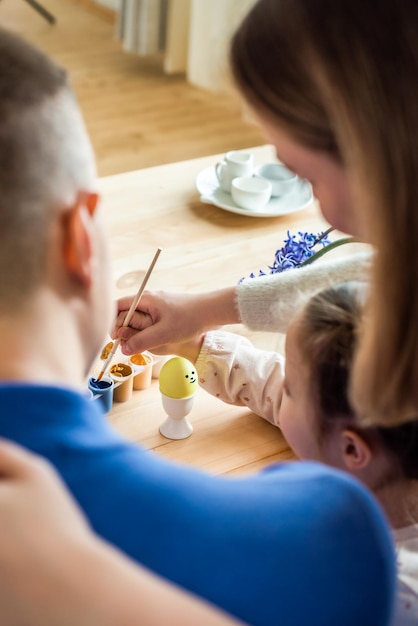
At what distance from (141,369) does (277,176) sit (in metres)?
0.71

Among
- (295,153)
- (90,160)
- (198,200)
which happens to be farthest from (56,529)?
(198,200)

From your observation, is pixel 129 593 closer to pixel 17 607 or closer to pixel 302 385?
pixel 17 607

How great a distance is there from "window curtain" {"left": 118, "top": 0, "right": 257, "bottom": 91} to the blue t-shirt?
293 cm

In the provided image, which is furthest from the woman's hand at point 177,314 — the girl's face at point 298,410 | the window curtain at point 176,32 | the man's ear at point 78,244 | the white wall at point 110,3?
the white wall at point 110,3

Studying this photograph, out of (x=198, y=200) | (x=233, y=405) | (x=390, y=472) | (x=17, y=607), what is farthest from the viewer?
(x=198, y=200)

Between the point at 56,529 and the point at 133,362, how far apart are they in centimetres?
67

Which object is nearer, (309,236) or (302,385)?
(302,385)

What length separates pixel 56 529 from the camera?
512mm

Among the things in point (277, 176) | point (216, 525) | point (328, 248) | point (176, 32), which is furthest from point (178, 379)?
point (176, 32)

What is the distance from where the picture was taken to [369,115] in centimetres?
68

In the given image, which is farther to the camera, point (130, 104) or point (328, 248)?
point (130, 104)

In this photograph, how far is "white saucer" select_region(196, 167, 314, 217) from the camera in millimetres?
1583

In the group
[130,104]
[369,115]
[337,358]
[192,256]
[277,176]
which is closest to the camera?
[369,115]

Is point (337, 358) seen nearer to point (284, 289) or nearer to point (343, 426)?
point (343, 426)
